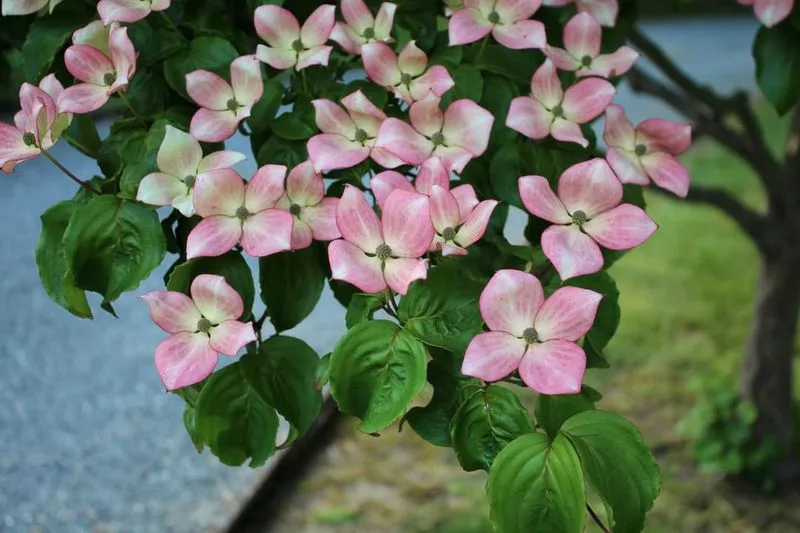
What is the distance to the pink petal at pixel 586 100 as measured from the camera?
51 centimetres

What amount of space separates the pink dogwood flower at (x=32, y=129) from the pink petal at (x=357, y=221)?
0.16m

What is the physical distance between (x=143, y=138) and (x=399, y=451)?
48.5 inches

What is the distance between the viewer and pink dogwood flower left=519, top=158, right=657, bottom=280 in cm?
43

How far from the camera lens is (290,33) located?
0.52 m

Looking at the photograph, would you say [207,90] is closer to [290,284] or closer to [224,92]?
[224,92]

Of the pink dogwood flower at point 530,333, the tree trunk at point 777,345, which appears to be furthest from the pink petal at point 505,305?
the tree trunk at point 777,345

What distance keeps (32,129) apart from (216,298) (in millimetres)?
134

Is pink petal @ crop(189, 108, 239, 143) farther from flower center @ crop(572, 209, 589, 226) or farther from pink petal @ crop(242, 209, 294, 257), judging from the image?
flower center @ crop(572, 209, 589, 226)

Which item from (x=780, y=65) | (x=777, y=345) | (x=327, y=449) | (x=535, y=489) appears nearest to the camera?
(x=535, y=489)

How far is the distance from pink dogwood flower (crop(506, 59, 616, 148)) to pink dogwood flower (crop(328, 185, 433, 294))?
12 cm

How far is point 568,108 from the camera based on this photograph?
51cm

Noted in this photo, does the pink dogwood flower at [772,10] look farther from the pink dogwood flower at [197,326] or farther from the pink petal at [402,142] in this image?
the pink dogwood flower at [197,326]

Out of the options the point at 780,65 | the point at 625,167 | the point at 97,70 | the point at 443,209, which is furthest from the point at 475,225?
the point at 780,65

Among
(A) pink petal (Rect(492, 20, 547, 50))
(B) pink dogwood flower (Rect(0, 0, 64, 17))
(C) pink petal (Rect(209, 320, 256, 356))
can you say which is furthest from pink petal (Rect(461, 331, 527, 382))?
(B) pink dogwood flower (Rect(0, 0, 64, 17))
